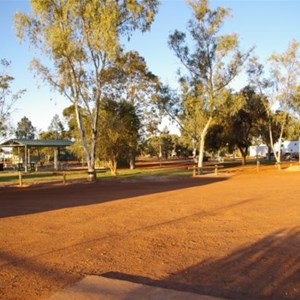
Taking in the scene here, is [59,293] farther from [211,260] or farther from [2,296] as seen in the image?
[211,260]

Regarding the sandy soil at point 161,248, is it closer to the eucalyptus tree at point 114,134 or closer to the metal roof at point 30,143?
the eucalyptus tree at point 114,134

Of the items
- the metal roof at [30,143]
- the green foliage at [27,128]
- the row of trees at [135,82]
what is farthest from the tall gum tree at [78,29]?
the green foliage at [27,128]

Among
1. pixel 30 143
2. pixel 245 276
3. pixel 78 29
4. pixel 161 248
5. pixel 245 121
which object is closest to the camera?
pixel 245 276

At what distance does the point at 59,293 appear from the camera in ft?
17.4

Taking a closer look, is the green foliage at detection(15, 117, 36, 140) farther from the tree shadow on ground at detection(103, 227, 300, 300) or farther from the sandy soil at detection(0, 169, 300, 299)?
the tree shadow on ground at detection(103, 227, 300, 300)

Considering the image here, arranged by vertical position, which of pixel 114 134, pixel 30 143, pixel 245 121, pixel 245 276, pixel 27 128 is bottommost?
pixel 245 276

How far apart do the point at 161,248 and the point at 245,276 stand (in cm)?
216

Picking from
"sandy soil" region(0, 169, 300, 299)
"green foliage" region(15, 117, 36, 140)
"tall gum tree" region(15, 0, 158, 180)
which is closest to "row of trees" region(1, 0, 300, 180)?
"tall gum tree" region(15, 0, 158, 180)

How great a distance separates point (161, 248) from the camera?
7758mm

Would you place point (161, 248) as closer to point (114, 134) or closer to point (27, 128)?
point (114, 134)

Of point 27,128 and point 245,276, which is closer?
point 245,276

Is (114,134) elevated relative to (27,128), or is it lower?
lower

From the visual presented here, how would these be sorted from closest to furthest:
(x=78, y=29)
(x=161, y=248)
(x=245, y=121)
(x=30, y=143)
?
(x=161, y=248) → (x=78, y=29) → (x=30, y=143) → (x=245, y=121)

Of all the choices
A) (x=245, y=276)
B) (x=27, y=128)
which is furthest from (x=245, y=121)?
(x=27, y=128)
